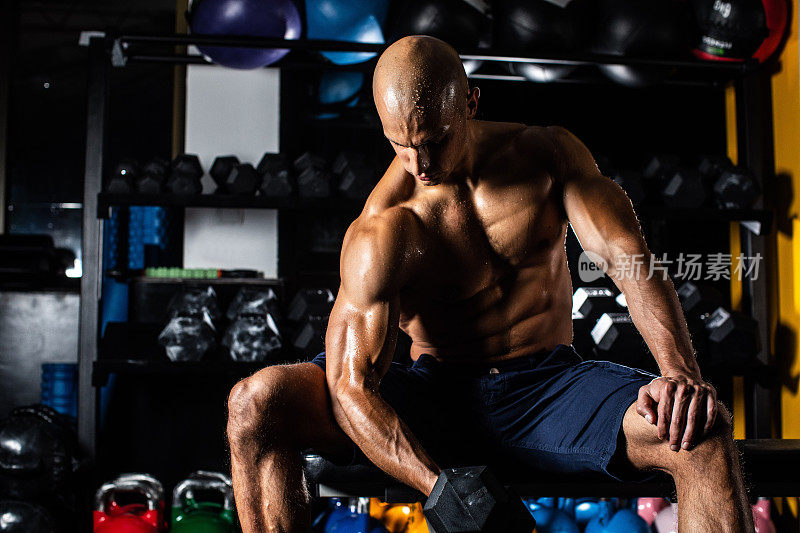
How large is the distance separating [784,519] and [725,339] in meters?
0.82

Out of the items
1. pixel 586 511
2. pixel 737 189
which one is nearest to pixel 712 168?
pixel 737 189

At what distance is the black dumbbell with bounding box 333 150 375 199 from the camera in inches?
118

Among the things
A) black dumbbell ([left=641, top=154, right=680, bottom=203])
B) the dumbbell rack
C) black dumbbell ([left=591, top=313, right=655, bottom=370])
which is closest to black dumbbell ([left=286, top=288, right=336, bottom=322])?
the dumbbell rack

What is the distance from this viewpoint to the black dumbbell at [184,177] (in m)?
2.96

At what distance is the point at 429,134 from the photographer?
5.10 ft

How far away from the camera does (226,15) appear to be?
2.91 m

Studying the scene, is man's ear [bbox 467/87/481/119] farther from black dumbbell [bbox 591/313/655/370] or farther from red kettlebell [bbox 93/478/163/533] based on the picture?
red kettlebell [bbox 93/478/163/533]

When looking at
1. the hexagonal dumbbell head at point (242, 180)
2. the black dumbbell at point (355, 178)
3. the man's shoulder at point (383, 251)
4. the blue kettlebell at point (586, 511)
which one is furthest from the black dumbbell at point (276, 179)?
the blue kettlebell at point (586, 511)

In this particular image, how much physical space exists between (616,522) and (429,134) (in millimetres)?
1680

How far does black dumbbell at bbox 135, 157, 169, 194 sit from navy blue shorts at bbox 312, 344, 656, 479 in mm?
1490

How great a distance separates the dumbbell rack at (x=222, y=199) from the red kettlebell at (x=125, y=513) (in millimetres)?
258

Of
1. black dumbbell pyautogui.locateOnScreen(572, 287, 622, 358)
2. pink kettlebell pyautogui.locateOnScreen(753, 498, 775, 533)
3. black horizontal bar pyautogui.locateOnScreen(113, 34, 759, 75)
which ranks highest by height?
black horizontal bar pyautogui.locateOnScreen(113, 34, 759, 75)

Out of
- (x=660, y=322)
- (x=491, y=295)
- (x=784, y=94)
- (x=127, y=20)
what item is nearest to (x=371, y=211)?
(x=491, y=295)

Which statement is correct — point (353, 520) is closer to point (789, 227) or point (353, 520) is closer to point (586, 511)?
point (586, 511)
